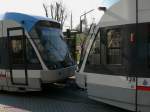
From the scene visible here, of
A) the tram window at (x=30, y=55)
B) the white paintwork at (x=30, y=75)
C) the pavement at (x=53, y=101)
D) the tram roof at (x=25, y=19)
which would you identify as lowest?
the pavement at (x=53, y=101)

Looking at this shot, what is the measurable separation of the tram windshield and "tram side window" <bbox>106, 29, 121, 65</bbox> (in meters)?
3.41

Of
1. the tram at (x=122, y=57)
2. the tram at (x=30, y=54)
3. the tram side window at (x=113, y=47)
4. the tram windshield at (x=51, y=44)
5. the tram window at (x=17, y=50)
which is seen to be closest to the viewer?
the tram at (x=122, y=57)

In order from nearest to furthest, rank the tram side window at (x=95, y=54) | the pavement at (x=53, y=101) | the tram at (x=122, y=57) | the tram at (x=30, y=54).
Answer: the tram at (x=122, y=57), the tram side window at (x=95, y=54), the pavement at (x=53, y=101), the tram at (x=30, y=54)

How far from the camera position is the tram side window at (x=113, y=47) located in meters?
8.97

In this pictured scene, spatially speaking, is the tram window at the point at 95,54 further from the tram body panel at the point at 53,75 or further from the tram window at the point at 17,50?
the tram window at the point at 17,50

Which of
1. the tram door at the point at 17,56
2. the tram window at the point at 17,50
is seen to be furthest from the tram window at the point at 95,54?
the tram window at the point at 17,50

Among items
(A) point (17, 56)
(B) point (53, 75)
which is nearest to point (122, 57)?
(B) point (53, 75)

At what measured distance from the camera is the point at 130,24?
→ 8.64 metres

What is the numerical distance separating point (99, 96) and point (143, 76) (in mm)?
1597

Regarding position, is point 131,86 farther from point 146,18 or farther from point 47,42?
point 47,42

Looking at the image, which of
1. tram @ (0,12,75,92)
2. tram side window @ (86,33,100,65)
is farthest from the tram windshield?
tram side window @ (86,33,100,65)

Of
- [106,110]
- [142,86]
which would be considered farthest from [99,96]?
[142,86]

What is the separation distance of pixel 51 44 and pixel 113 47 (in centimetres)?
404

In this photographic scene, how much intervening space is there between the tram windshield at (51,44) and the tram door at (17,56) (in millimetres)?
519
